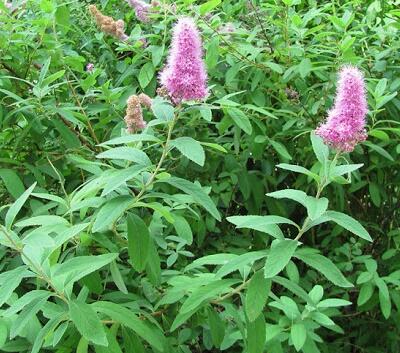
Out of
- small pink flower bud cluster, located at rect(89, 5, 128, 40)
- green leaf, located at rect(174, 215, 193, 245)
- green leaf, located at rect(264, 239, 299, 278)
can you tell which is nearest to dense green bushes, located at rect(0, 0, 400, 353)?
green leaf, located at rect(174, 215, 193, 245)

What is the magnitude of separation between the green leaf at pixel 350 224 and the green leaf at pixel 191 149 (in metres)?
0.32

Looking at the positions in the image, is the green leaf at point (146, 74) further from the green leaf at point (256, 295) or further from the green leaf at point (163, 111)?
the green leaf at point (256, 295)

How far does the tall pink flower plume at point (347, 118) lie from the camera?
4.90 feet

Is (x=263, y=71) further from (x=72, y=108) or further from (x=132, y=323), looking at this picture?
(x=132, y=323)

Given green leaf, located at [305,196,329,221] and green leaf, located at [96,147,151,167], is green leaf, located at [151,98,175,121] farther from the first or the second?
green leaf, located at [305,196,329,221]

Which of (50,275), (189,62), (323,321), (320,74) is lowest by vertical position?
(323,321)

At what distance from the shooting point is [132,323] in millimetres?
1388

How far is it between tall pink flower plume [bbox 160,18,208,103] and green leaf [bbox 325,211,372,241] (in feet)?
1.41

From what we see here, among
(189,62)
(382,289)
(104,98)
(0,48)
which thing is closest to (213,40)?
(104,98)

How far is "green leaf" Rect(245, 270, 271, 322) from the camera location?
1.33 meters

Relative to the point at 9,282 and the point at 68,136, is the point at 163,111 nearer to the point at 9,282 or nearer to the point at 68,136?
the point at 9,282

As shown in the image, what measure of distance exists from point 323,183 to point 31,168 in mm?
1139

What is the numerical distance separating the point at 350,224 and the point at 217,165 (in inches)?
46.0

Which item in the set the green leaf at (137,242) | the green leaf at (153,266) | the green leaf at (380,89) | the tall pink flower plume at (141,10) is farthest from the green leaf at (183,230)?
the tall pink flower plume at (141,10)
